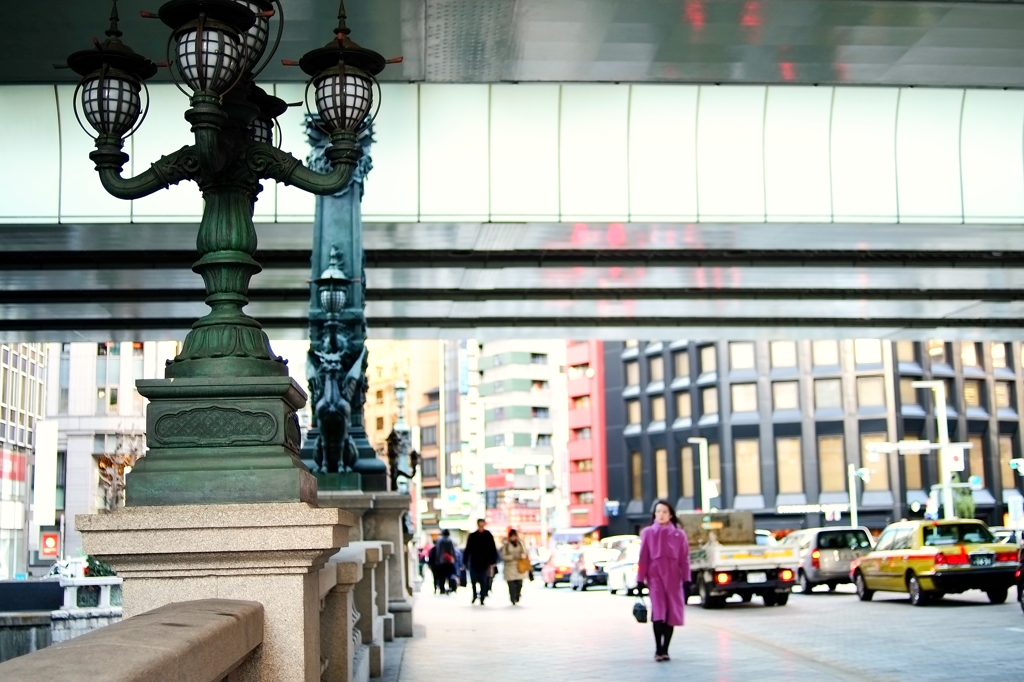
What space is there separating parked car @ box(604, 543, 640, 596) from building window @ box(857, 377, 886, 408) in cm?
4628

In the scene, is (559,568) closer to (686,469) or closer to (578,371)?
(686,469)

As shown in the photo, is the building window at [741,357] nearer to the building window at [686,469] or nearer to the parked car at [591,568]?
the building window at [686,469]

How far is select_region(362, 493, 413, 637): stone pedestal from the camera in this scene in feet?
53.3

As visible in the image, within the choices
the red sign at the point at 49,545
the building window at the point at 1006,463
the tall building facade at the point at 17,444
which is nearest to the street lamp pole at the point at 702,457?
the building window at the point at 1006,463

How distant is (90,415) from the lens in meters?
65.4

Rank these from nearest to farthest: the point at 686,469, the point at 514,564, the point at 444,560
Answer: the point at 514,564
the point at 444,560
the point at 686,469

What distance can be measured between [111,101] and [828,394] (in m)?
75.6

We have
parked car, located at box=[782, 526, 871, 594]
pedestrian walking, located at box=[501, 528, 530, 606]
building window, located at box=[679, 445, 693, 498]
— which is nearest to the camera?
pedestrian walking, located at box=[501, 528, 530, 606]

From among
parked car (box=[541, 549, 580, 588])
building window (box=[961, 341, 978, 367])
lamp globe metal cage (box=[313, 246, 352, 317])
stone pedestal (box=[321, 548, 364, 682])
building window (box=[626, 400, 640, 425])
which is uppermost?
building window (box=[961, 341, 978, 367])

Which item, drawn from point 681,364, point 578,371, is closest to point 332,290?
point 681,364

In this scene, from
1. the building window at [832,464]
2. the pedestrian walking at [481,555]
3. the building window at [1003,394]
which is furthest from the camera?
the building window at [1003,394]

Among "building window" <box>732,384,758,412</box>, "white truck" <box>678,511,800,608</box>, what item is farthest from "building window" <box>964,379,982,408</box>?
"white truck" <box>678,511,800,608</box>

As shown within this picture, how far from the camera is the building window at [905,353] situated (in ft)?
256

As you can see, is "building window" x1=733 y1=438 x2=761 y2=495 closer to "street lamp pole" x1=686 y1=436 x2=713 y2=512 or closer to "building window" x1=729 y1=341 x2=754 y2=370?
"street lamp pole" x1=686 y1=436 x2=713 y2=512
